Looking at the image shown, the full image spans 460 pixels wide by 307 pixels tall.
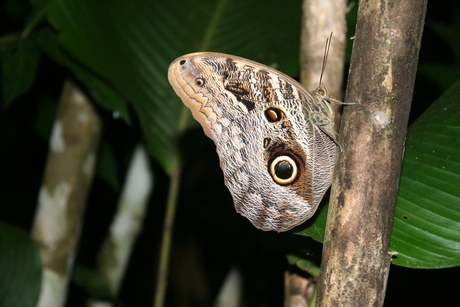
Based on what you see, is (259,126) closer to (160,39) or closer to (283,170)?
(283,170)

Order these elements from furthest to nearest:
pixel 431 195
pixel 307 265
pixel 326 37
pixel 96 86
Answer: pixel 96 86, pixel 326 37, pixel 307 265, pixel 431 195

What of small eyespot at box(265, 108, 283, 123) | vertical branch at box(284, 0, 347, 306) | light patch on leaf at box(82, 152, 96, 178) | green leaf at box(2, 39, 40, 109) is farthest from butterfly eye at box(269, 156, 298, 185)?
green leaf at box(2, 39, 40, 109)

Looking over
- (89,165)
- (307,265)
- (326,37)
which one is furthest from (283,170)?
(89,165)

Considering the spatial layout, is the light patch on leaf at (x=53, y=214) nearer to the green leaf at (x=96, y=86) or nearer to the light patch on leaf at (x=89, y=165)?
the light patch on leaf at (x=89, y=165)

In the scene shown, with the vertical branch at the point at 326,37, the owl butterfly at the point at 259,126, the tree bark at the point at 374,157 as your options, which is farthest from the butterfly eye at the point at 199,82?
the tree bark at the point at 374,157

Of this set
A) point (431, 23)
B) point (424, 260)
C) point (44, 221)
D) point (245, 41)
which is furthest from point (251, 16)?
point (424, 260)

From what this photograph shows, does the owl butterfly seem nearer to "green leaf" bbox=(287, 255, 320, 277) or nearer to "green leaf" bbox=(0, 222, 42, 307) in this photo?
"green leaf" bbox=(287, 255, 320, 277)

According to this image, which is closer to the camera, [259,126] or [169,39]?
[259,126]

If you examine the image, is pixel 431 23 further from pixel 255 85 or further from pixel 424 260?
pixel 424 260
